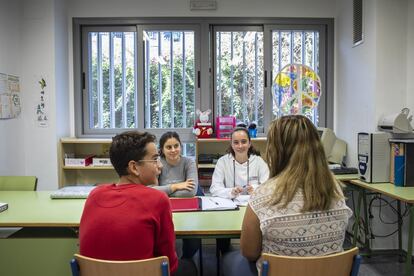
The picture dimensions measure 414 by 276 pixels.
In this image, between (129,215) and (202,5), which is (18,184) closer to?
(129,215)

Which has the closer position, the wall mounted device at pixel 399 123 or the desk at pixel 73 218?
the desk at pixel 73 218

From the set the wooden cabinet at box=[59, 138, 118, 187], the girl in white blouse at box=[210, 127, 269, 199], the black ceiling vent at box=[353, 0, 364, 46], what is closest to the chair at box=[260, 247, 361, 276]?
the girl in white blouse at box=[210, 127, 269, 199]

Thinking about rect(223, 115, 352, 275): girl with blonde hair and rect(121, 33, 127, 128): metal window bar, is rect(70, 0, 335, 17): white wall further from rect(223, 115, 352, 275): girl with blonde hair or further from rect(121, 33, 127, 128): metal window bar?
rect(223, 115, 352, 275): girl with blonde hair

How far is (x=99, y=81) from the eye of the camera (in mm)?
4211

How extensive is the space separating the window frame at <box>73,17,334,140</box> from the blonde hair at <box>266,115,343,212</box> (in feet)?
9.12

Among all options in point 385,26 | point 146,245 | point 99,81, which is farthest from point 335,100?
point 146,245

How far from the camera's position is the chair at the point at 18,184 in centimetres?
278

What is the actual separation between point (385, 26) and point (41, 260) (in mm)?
3362

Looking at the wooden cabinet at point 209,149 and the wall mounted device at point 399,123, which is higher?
the wall mounted device at point 399,123

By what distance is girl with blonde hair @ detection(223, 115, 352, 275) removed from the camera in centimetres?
129

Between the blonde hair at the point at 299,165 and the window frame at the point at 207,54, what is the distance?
2.78 meters

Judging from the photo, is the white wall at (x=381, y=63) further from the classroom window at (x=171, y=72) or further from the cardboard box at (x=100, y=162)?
the cardboard box at (x=100, y=162)

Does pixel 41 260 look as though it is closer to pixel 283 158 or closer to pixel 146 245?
pixel 146 245

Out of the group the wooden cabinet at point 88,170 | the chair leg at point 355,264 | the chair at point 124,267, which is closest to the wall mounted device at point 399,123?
the chair leg at point 355,264
